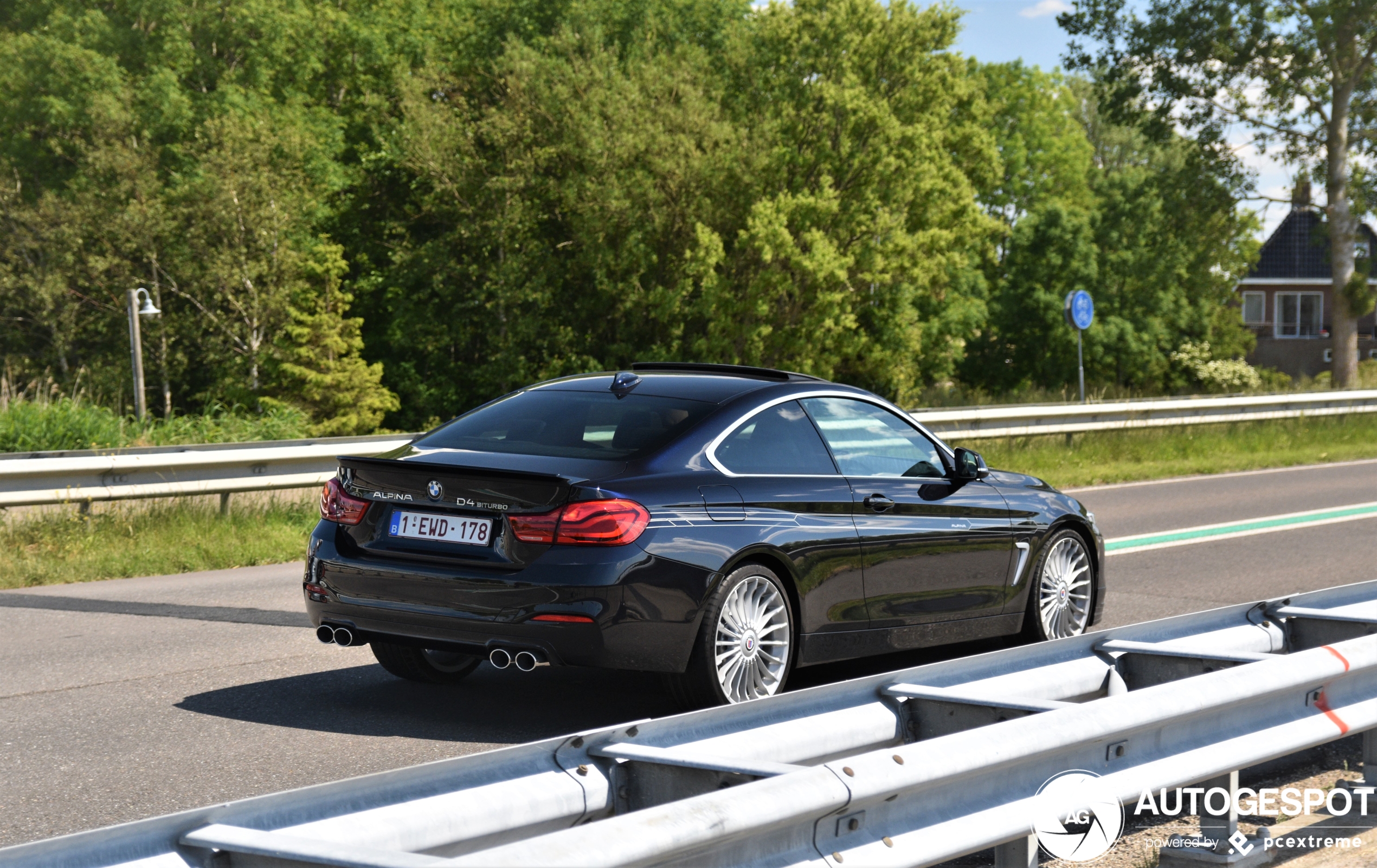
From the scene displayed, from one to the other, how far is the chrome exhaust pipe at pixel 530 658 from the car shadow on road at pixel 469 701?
0.34m

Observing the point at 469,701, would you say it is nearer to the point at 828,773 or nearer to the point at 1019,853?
the point at 1019,853

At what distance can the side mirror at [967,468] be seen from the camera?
7309mm

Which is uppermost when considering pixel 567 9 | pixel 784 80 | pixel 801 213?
pixel 567 9

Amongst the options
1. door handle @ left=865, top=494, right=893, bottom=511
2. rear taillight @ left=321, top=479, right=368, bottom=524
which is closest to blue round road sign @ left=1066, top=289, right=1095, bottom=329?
door handle @ left=865, top=494, right=893, bottom=511

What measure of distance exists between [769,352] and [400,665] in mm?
39843

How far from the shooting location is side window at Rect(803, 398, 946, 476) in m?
6.87

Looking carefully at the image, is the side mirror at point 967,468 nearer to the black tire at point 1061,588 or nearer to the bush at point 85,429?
the black tire at point 1061,588

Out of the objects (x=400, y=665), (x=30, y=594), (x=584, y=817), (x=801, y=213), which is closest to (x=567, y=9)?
(x=801, y=213)

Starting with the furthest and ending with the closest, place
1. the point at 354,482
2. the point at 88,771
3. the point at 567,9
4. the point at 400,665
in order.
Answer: the point at 567,9 < the point at 400,665 < the point at 354,482 < the point at 88,771

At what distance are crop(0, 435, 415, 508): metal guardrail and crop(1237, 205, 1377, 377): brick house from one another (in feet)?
→ 223

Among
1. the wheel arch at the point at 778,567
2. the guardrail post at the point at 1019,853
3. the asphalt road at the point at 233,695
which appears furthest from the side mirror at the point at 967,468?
the guardrail post at the point at 1019,853

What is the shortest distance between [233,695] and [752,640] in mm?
2482

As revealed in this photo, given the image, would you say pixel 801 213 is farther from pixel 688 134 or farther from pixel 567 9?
pixel 567 9

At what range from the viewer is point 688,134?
1799 inches
